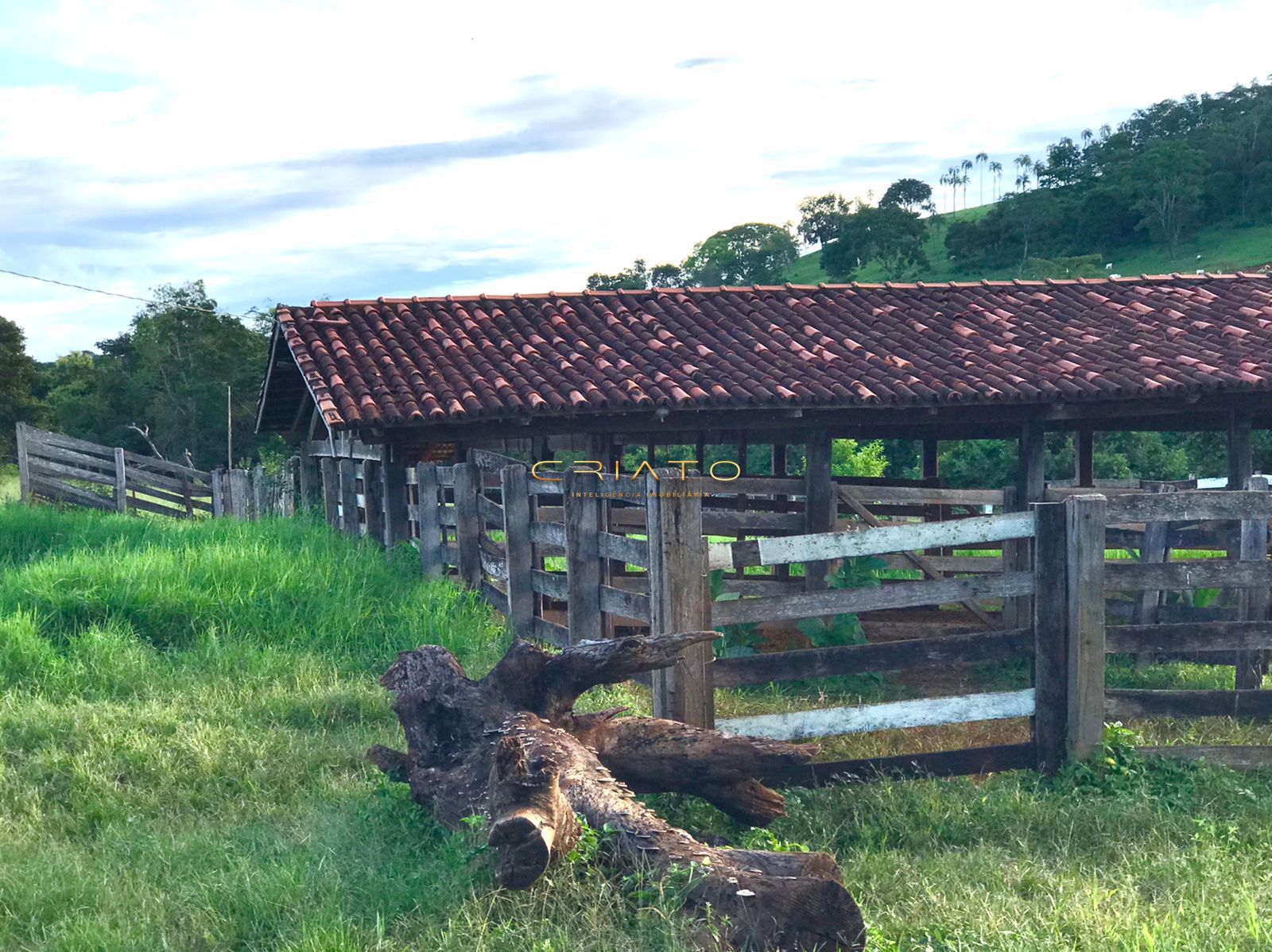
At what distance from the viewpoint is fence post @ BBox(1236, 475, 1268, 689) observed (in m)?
7.44

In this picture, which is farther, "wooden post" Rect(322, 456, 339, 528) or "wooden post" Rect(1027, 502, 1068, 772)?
"wooden post" Rect(322, 456, 339, 528)

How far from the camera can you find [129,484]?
68.4ft

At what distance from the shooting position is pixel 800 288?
1496 cm

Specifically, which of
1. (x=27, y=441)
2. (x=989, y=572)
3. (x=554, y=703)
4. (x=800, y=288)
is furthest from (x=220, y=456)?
(x=554, y=703)

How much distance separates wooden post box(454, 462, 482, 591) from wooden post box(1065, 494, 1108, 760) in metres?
4.98

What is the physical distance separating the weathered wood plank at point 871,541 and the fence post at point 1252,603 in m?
2.73

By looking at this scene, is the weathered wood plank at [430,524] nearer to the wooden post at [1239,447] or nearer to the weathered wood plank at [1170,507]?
the weathered wood plank at [1170,507]

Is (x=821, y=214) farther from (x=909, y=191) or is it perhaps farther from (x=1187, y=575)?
(x=1187, y=575)

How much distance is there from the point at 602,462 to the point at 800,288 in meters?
4.51

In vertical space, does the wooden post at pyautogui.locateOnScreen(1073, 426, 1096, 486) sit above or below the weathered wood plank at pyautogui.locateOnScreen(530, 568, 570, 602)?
above

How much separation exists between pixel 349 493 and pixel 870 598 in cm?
859

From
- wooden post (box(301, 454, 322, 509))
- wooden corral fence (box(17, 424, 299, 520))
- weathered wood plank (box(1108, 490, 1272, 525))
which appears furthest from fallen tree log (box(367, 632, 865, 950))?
wooden corral fence (box(17, 424, 299, 520))

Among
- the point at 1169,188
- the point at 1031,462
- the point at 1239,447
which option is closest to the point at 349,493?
the point at 1031,462

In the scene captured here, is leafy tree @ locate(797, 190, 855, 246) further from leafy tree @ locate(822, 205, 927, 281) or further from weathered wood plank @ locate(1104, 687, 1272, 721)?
weathered wood plank @ locate(1104, 687, 1272, 721)
